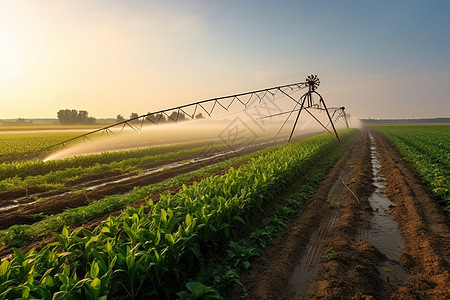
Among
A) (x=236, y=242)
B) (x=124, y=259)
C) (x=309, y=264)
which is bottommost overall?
(x=309, y=264)

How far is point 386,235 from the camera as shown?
5.92m

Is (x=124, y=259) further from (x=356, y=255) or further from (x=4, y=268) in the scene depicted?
(x=356, y=255)

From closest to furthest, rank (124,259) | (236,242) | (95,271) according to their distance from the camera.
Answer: (95,271) < (124,259) < (236,242)

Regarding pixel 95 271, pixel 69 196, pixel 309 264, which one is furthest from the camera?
pixel 69 196

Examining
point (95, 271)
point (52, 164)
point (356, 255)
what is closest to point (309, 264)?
point (356, 255)

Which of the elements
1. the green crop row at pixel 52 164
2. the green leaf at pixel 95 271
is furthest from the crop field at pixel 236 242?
the green crop row at pixel 52 164

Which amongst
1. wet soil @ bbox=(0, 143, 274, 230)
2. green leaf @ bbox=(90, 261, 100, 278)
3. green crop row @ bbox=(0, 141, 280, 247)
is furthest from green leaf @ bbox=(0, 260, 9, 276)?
wet soil @ bbox=(0, 143, 274, 230)

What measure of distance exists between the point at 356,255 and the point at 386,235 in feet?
5.87

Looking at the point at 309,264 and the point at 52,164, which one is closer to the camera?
the point at 309,264

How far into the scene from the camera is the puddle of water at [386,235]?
14.6 ft

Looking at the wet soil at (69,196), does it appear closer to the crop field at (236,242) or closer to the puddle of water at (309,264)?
the crop field at (236,242)

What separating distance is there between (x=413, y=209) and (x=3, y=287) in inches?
370

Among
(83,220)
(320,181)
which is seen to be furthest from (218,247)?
(320,181)

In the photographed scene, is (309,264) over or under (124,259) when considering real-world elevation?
under
